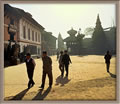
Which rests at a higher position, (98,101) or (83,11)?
(83,11)

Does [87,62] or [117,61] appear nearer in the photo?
[117,61]

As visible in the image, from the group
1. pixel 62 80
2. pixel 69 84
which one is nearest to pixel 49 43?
pixel 62 80

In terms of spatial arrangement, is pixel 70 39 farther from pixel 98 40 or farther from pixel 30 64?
pixel 30 64

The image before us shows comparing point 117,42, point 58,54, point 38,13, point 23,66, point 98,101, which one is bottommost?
point 98,101

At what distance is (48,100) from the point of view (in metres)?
4.05

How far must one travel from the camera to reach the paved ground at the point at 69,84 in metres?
4.08

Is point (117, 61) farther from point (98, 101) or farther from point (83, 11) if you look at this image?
point (83, 11)

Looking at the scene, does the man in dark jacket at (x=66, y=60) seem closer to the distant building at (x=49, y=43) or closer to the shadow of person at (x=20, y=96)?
the distant building at (x=49, y=43)

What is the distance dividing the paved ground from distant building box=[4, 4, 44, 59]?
2.25 ft

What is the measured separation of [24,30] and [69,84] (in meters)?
2.60

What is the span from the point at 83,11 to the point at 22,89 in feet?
9.95

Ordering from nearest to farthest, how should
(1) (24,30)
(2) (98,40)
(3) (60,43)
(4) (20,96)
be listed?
1. (4) (20,96)
2. (2) (98,40)
3. (3) (60,43)
4. (1) (24,30)

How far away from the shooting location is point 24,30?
5.23 m

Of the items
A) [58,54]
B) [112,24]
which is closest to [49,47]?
[58,54]
